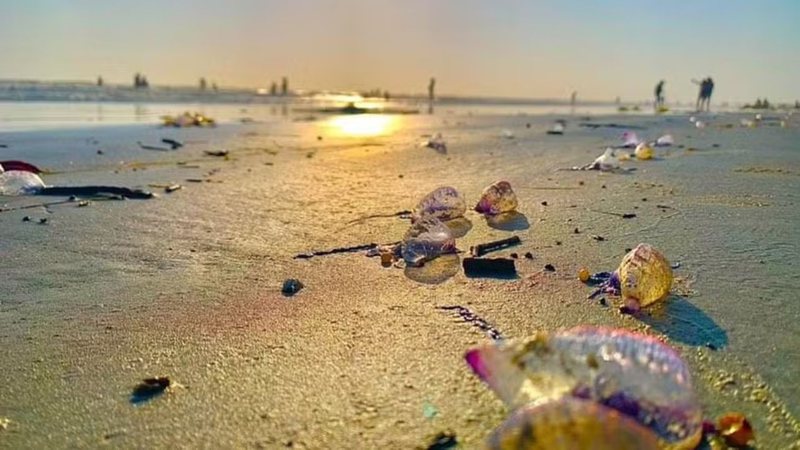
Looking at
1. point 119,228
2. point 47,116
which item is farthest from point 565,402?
point 47,116

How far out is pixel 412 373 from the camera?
1.59 m

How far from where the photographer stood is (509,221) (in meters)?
3.34

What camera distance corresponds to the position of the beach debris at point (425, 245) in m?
2.60

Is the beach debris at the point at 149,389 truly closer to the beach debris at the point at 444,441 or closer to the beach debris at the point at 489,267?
the beach debris at the point at 444,441

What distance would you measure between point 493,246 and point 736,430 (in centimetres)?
157

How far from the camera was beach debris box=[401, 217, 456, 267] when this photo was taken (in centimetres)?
260

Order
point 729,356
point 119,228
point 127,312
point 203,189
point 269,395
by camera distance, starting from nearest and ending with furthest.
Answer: point 269,395, point 729,356, point 127,312, point 119,228, point 203,189

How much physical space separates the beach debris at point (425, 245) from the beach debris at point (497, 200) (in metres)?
0.78

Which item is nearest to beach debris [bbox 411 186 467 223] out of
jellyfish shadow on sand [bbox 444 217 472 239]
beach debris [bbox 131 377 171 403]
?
jellyfish shadow on sand [bbox 444 217 472 239]

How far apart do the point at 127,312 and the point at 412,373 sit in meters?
1.07

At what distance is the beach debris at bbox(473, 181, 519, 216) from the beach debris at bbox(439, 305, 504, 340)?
1537 millimetres

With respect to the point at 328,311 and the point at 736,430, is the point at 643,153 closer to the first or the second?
the point at 328,311

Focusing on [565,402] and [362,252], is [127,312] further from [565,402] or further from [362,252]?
[565,402]

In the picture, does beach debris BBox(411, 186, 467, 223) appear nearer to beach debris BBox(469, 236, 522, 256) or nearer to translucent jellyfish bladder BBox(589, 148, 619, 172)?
beach debris BBox(469, 236, 522, 256)
